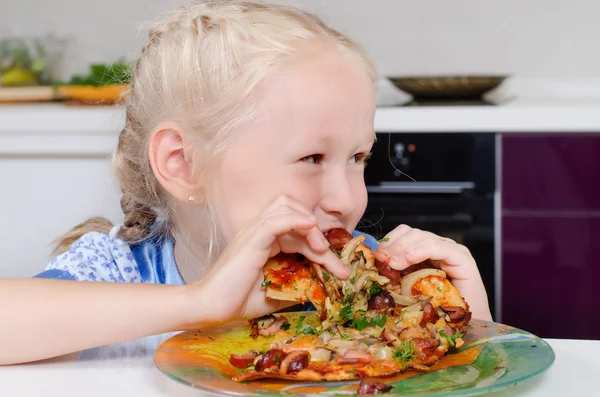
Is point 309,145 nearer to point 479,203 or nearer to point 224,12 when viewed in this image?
point 224,12

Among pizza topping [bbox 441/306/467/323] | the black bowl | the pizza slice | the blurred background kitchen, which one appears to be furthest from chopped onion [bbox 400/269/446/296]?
the black bowl

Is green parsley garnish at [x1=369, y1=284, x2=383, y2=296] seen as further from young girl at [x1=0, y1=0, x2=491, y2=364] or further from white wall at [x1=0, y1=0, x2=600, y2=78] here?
white wall at [x1=0, y1=0, x2=600, y2=78]

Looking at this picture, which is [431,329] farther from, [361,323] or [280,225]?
[280,225]

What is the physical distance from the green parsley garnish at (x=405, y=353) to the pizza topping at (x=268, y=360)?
0.11 m

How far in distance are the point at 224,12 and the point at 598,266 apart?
168 centimetres

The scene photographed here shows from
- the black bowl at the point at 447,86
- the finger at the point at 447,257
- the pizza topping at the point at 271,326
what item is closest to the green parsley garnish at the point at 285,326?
the pizza topping at the point at 271,326

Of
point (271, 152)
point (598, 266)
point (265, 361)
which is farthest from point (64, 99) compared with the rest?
point (265, 361)

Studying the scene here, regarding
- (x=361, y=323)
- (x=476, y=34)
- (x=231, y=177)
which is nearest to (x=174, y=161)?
(x=231, y=177)

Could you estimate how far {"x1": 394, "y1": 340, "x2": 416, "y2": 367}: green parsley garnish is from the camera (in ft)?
2.73

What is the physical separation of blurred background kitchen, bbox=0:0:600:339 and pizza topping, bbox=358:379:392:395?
5.38 ft

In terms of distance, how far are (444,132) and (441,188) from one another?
17 centimetres

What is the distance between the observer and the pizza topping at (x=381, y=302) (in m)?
1.03

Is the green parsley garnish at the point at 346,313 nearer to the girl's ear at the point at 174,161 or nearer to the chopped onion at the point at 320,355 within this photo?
the chopped onion at the point at 320,355

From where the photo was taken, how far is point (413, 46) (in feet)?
10.7
